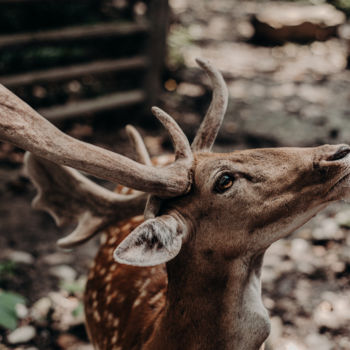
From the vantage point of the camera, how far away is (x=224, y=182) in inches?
74.5

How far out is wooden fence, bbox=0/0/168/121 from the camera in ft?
16.8

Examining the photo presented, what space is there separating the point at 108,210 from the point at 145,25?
380cm

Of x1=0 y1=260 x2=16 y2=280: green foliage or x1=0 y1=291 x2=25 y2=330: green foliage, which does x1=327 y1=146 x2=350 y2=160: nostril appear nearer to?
x1=0 y1=291 x2=25 y2=330: green foliage

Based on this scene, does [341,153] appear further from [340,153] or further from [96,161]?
[96,161]

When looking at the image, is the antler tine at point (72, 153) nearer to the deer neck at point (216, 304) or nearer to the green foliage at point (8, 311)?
the deer neck at point (216, 304)

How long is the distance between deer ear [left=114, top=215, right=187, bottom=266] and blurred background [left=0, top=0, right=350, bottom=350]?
1208 millimetres

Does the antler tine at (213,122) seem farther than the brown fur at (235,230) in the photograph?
Yes

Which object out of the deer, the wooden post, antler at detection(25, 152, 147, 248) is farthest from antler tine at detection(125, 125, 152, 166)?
the wooden post

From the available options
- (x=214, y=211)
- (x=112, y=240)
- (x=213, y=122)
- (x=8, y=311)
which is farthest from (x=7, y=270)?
(x=214, y=211)

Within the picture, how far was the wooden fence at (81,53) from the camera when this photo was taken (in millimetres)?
5109

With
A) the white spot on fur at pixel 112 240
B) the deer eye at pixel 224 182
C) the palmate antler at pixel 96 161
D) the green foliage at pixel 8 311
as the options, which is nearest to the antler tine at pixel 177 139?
the palmate antler at pixel 96 161

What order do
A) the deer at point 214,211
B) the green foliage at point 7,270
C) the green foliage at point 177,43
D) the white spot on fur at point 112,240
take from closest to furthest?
the deer at point 214,211 → the white spot on fur at point 112,240 → the green foliage at point 7,270 → the green foliage at point 177,43

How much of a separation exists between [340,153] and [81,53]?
4.24 meters

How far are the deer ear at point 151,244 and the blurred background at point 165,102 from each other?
1.21 meters
